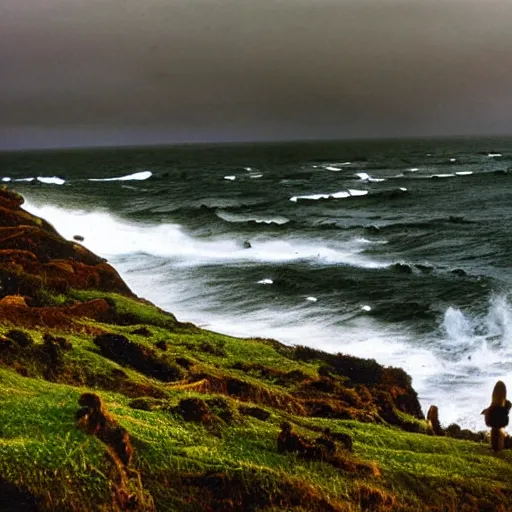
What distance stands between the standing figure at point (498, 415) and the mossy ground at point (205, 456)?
203 millimetres

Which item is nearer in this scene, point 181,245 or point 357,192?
point 181,245

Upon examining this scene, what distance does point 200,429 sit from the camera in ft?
22.2

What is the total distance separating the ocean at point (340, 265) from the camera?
17.4 m

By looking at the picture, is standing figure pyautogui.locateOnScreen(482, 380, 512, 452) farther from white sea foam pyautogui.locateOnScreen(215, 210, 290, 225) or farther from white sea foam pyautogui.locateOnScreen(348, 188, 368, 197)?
white sea foam pyautogui.locateOnScreen(348, 188, 368, 197)

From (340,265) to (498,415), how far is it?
891 inches

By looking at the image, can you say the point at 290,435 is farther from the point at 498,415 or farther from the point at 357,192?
the point at 357,192

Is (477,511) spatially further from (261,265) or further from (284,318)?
(261,265)

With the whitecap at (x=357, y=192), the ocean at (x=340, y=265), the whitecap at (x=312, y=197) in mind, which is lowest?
the ocean at (x=340, y=265)

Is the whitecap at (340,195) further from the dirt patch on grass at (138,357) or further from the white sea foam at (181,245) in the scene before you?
the dirt patch on grass at (138,357)

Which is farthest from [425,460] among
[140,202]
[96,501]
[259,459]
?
[140,202]

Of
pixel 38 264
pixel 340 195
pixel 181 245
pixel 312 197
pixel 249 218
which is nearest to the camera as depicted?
pixel 38 264

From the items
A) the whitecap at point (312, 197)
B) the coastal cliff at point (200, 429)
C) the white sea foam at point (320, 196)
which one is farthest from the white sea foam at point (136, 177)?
the coastal cliff at point (200, 429)

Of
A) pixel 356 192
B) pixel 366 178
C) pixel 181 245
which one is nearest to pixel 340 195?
pixel 356 192

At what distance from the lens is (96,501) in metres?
5.13
